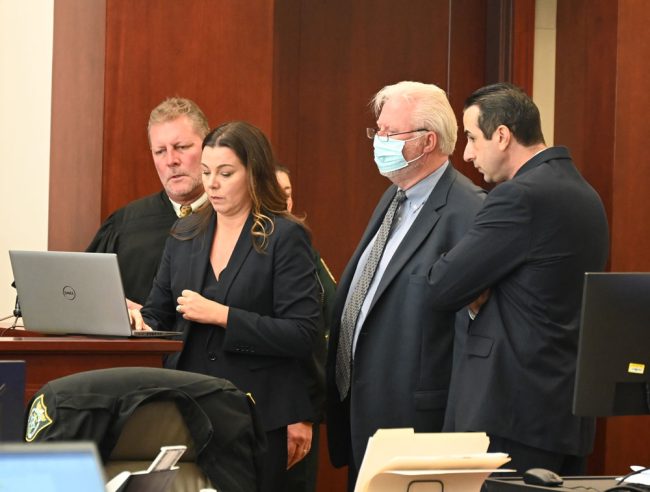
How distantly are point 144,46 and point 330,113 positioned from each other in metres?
1.15

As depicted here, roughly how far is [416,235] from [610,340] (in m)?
1.25

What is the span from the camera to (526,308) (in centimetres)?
352

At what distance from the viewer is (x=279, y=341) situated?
375cm

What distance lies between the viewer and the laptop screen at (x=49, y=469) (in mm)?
833

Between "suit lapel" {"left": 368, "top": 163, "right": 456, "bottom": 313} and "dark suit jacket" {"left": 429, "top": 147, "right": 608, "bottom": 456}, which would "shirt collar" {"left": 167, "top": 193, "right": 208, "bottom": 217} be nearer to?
"suit lapel" {"left": 368, "top": 163, "right": 456, "bottom": 313}

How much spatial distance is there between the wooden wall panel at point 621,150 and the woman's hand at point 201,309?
2.35m

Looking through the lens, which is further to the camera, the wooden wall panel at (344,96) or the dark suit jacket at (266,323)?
the wooden wall panel at (344,96)

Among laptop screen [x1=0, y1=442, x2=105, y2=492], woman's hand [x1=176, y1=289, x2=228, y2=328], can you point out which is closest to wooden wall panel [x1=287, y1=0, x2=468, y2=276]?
woman's hand [x1=176, y1=289, x2=228, y2=328]

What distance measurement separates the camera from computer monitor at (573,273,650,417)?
106 inches

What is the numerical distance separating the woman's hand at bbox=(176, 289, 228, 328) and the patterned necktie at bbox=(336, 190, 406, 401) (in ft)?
1.57

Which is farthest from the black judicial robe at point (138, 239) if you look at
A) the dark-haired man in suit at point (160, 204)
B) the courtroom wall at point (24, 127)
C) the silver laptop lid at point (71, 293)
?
the courtroom wall at point (24, 127)

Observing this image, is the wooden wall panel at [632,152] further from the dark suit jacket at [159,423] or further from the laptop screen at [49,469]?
the laptop screen at [49,469]

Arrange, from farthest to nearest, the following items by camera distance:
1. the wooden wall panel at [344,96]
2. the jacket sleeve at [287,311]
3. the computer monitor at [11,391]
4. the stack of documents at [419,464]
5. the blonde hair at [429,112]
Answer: the wooden wall panel at [344,96]
the blonde hair at [429,112]
the jacket sleeve at [287,311]
the stack of documents at [419,464]
the computer monitor at [11,391]

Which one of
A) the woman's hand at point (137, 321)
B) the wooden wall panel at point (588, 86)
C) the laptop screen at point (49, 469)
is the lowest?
the woman's hand at point (137, 321)
